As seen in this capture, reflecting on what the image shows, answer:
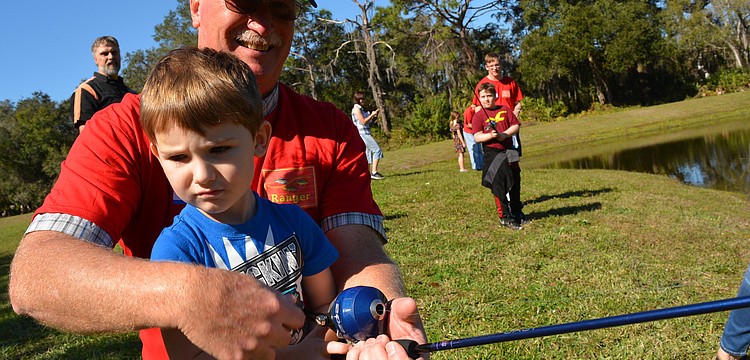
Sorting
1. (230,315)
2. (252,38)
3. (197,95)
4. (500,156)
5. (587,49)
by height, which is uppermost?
(587,49)

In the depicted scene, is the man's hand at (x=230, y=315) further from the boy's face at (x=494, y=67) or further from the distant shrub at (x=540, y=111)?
the distant shrub at (x=540, y=111)

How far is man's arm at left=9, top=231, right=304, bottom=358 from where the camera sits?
126cm

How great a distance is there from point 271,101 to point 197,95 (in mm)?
709

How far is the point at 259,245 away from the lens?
1.72 metres

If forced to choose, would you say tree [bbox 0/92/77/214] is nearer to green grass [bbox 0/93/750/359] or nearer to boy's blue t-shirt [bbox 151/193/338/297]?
green grass [bbox 0/93/750/359]

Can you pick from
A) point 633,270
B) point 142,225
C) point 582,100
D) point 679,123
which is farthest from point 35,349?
point 582,100

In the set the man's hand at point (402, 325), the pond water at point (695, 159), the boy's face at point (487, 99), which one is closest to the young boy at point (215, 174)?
the man's hand at point (402, 325)

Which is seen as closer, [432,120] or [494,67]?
[494,67]

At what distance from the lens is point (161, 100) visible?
1575 mm

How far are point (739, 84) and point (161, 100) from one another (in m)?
43.1

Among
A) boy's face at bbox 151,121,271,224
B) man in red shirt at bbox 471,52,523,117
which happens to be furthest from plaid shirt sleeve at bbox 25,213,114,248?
man in red shirt at bbox 471,52,523,117

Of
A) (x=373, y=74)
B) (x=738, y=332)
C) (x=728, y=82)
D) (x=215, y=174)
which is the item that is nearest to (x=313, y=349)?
(x=215, y=174)

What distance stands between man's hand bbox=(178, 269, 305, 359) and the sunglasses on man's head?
116 cm

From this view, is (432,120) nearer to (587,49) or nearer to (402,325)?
(587,49)
